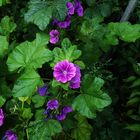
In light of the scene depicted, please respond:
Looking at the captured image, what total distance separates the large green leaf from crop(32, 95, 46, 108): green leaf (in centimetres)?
45

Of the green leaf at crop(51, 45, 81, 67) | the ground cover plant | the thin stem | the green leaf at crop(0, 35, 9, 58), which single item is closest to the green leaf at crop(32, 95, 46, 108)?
the ground cover plant

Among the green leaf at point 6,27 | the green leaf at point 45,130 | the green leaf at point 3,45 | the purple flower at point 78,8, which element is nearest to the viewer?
the green leaf at point 45,130

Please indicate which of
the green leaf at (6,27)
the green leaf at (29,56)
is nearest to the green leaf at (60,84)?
the green leaf at (29,56)

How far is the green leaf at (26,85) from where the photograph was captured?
201 cm

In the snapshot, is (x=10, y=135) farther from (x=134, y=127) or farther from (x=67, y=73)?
(x=134, y=127)

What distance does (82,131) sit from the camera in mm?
2367

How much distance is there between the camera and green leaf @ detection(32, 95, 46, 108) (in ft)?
7.22

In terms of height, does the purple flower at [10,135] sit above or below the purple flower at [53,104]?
below

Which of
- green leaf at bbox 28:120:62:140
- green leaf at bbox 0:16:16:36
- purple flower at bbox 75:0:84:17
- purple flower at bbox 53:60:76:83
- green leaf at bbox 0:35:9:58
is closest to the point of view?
purple flower at bbox 53:60:76:83

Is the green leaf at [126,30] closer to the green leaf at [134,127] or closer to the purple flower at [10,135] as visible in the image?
the green leaf at [134,127]

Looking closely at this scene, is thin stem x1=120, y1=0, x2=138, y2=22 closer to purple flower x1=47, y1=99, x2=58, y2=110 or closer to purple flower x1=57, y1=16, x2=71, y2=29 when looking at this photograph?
purple flower x1=57, y1=16, x2=71, y2=29

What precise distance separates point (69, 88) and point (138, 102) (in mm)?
808

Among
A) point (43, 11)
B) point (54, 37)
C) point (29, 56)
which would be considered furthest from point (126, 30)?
point (29, 56)

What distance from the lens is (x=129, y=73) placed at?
2918 millimetres
